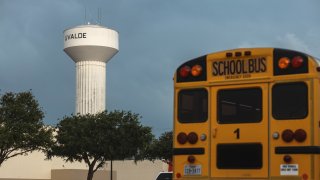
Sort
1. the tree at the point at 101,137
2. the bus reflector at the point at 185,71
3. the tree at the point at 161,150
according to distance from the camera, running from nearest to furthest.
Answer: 1. the bus reflector at the point at 185,71
2. the tree at the point at 101,137
3. the tree at the point at 161,150

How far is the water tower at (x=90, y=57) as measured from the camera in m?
93.2

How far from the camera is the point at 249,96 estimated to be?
1131cm

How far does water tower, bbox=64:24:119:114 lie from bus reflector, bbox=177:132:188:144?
268ft

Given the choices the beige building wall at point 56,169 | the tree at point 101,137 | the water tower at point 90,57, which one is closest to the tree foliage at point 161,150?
the beige building wall at point 56,169

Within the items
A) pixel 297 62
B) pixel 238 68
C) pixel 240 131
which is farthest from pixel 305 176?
pixel 238 68

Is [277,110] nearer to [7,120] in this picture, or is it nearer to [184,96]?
[184,96]

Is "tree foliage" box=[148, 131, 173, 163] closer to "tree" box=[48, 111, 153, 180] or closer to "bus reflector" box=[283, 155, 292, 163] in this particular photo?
"tree" box=[48, 111, 153, 180]

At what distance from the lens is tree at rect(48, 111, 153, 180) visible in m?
49.7

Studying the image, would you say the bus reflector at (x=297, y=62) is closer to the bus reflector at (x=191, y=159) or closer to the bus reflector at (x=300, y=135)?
the bus reflector at (x=300, y=135)

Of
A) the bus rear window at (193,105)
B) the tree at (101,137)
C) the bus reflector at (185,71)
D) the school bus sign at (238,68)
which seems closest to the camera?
the school bus sign at (238,68)

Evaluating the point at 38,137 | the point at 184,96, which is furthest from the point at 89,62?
the point at 184,96

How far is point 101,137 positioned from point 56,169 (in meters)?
21.4

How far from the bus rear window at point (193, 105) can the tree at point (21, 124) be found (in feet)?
97.4

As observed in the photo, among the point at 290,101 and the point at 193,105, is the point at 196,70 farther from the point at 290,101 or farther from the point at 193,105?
the point at 290,101
